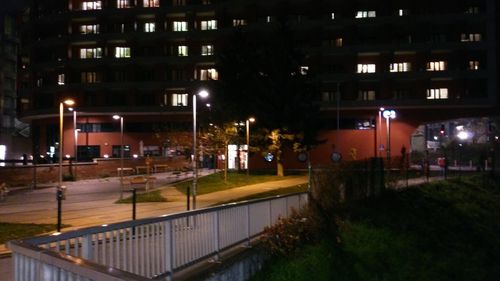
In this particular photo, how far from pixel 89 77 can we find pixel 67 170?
3712cm

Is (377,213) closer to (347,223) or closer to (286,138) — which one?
(347,223)

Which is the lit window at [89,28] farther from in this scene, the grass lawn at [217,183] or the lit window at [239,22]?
the grass lawn at [217,183]

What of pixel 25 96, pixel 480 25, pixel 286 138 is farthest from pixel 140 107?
pixel 480 25

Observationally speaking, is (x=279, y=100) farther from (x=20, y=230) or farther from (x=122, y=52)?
(x=20, y=230)

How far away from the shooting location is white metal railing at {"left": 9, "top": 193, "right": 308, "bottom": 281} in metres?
5.22

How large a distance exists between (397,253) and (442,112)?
61791mm

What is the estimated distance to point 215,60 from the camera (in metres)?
80.4

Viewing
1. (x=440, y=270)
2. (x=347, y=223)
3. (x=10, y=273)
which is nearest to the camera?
(x=10, y=273)

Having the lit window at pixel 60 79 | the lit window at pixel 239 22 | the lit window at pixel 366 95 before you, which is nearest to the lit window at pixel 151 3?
the lit window at pixel 239 22

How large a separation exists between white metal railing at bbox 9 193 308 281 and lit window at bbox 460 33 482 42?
6696 cm

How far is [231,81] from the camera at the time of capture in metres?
60.0

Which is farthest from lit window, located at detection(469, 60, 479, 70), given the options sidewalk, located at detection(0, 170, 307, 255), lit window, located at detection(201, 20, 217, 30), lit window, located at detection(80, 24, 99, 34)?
lit window, located at detection(80, 24, 99, 34)

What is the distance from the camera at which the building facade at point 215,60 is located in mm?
73438

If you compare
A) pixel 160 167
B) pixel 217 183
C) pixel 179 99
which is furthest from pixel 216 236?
pixel 179 99
